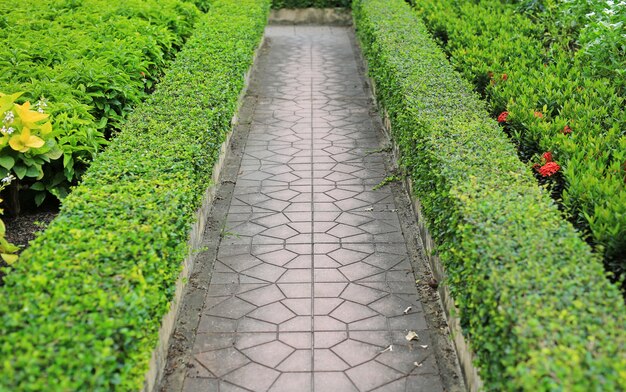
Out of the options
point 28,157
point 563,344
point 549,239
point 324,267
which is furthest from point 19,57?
point 563,344

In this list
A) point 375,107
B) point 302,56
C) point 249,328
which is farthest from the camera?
point 302,56

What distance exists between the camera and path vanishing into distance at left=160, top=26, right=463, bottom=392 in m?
4.78

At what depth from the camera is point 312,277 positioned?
19.3ft

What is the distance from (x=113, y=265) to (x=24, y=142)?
2.28 metres

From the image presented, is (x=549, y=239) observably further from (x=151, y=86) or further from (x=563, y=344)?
(x=151, y=86)

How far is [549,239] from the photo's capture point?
13.8ft

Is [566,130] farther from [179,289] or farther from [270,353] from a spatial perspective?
[179,289]

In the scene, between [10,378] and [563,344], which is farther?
[563,344]

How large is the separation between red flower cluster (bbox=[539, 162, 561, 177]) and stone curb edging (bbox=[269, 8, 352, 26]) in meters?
11.4

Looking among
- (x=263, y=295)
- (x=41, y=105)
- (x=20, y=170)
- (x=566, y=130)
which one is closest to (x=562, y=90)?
(x=566, y=130)

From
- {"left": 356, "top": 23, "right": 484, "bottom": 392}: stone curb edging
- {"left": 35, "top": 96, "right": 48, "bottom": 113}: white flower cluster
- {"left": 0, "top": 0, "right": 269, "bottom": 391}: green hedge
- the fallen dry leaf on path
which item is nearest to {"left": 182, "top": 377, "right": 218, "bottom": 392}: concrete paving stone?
{"left": 0, "top": 0, "right": 269, "bottom": 391}: green hedge

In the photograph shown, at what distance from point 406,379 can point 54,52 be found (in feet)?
18.6

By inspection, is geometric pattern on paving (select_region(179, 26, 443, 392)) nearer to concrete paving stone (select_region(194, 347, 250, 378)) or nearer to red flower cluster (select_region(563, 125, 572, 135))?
concrete paving stone (select_region(194, 347, 250, 378))

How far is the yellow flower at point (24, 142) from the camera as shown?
5.78 m
